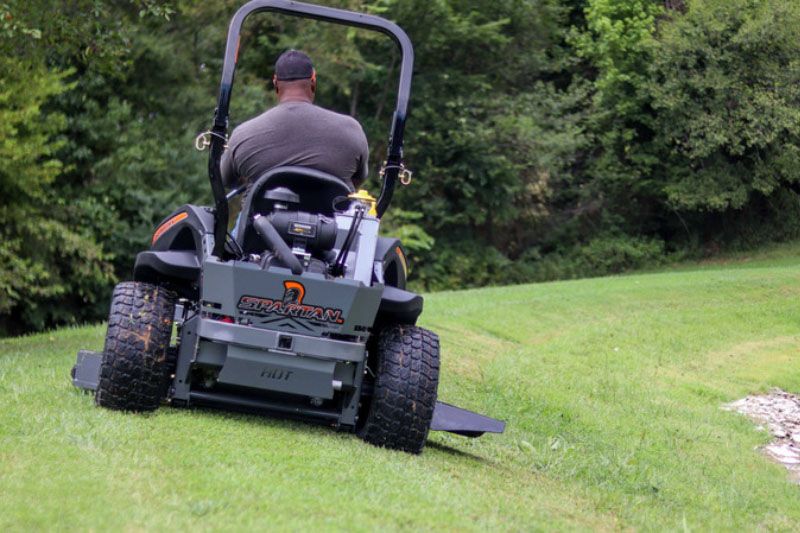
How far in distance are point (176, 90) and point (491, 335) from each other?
38.4 ft

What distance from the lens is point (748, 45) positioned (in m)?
35.0

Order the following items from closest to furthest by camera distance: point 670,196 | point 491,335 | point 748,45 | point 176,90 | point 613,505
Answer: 1. point 613,505
2. point 491,335
3. point 176,90
4. point 748,45
5. point 670,196

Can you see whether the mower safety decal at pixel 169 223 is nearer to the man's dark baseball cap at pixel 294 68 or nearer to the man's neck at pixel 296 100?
the man's neck at pixel 296 100

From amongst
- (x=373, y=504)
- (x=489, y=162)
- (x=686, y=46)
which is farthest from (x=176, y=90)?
(x=373, y=504)

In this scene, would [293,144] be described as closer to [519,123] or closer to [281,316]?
[281,316]

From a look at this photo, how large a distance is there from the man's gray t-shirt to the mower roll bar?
0.26 metres

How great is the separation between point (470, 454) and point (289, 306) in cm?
217

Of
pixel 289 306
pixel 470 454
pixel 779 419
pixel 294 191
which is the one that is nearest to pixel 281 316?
pixel 289 306

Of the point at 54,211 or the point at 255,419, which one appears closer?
the point at 255,419

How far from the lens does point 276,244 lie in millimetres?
7000

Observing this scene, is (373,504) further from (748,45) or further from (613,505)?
(748,45)

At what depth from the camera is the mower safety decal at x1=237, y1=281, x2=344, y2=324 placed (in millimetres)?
6926

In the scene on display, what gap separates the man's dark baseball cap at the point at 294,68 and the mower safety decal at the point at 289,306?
4.92 feet

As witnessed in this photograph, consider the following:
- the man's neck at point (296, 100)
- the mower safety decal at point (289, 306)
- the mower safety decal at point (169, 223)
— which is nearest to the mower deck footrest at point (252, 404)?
the mower safety decal at point (289, 306)
